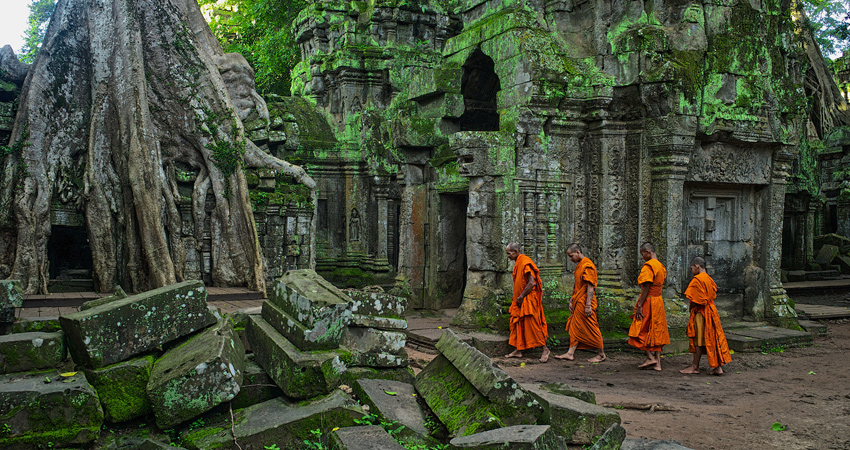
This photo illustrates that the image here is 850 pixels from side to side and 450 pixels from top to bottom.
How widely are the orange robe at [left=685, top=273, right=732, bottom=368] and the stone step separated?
1.27m

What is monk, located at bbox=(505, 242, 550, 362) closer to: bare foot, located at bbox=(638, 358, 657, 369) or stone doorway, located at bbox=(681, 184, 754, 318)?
bare foot, located at bbox=(638, 358, 657, 369)

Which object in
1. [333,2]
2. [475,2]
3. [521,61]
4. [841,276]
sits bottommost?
[841,276]

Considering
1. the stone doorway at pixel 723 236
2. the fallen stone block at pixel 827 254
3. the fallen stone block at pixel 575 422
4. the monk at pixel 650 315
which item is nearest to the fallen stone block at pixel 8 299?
the fallen stone block at pixel 575 422

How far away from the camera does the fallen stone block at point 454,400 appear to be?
419 cm

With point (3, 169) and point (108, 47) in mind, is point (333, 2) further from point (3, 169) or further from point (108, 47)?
point (3, 169)

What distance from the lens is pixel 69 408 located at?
4.06 m

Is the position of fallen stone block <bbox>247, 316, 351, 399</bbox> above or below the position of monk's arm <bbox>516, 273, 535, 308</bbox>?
below

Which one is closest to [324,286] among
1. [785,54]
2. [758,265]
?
[758,265]

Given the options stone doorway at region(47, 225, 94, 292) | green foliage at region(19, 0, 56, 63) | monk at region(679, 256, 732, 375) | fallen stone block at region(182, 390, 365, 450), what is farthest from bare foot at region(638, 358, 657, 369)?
green foliage at region(19, 0, 56, 63)

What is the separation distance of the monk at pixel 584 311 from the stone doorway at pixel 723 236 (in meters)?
2.04

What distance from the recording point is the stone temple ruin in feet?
13.3

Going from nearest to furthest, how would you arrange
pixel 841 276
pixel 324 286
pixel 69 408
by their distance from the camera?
pixel 69 408, pixel 324 286, pixel 841 276

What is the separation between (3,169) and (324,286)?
4697 mm

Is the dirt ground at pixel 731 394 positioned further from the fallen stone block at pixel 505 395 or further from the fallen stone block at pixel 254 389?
the fallen stone block at pixel 254 389
